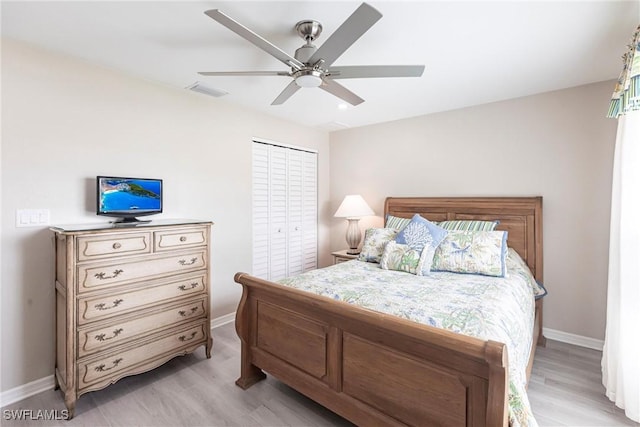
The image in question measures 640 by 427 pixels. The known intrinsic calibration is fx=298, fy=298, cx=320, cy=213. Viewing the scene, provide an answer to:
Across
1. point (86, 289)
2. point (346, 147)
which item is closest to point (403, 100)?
point (346, 147)

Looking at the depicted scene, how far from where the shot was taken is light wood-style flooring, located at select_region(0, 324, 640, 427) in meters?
1.88

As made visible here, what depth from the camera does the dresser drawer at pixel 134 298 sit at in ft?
6.53

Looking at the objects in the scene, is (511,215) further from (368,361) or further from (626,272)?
(368,361)

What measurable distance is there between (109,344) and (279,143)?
2765mm

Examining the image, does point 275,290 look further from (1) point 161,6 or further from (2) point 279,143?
(2) point 279,143

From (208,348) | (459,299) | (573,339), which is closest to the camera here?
(459,299)

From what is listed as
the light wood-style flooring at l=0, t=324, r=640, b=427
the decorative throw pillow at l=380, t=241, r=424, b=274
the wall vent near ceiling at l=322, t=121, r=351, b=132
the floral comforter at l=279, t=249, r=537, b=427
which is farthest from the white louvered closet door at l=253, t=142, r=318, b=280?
the decorative throw pillow at l=380, t=241, r=424, b=274

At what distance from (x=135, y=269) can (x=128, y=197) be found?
64cm

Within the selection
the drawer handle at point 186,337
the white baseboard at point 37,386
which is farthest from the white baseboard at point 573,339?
the drawer handle at point 186,337

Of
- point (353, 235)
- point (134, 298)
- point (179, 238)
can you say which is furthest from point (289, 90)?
point (353, 235)

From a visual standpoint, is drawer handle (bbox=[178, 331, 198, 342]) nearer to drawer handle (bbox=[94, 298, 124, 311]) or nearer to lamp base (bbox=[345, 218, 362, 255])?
drawer handle (bbox=[94, 298, 124, 311])

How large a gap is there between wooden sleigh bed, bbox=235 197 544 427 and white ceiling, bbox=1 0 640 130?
1.68 m

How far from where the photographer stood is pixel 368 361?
1613mm

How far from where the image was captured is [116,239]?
82.3 inches
